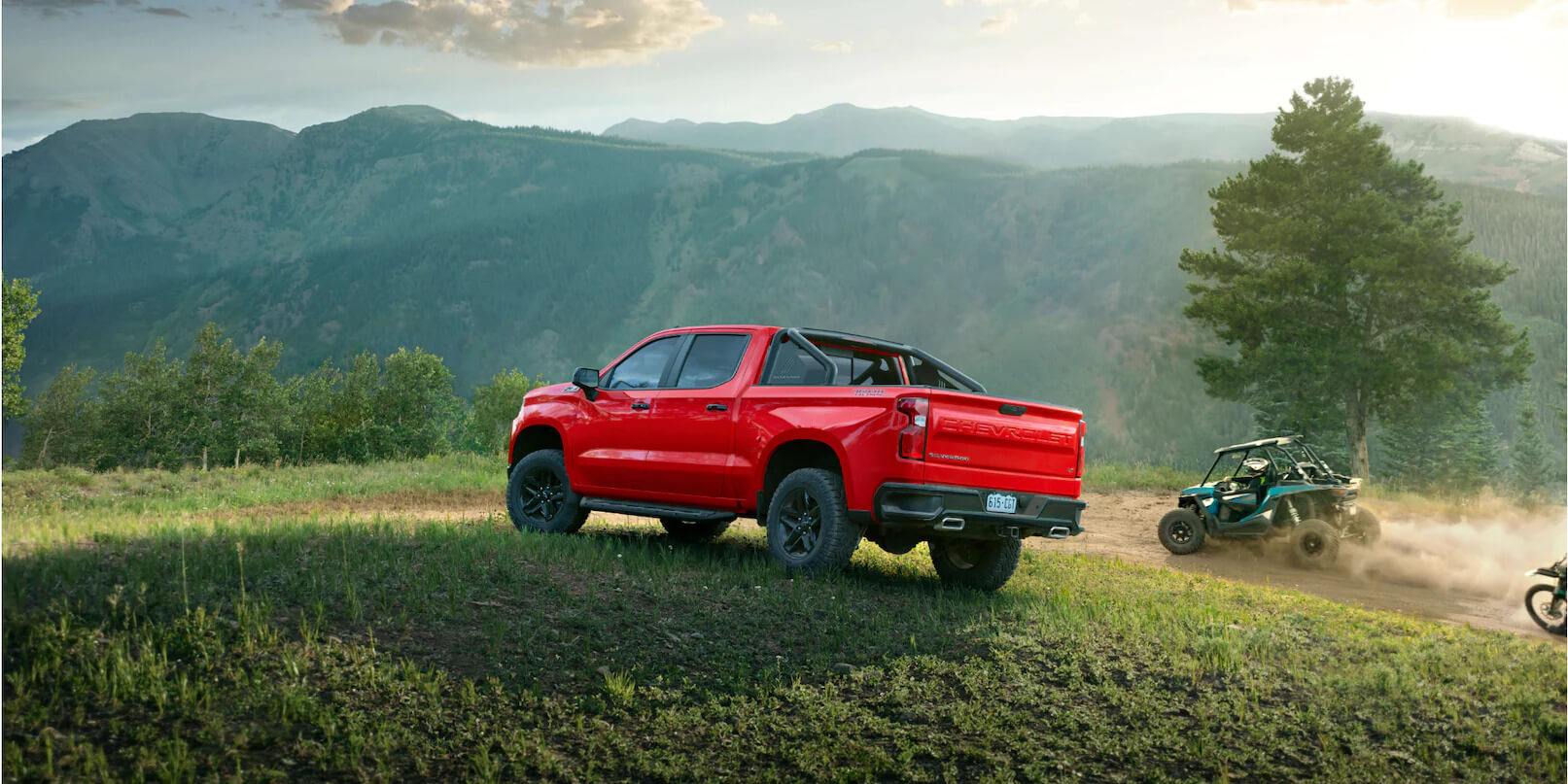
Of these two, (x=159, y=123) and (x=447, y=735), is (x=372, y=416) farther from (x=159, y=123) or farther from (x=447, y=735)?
(x=159, y=123)

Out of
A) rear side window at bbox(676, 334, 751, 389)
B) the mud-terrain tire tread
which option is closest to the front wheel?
→ the mud-terrain tire tread

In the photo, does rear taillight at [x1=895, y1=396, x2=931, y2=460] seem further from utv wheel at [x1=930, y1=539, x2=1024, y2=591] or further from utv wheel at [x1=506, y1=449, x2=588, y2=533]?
utv wheel at [x1=506, y1=449, x2=588, y2=533]

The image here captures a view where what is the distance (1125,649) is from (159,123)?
753ft

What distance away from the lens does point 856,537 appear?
8.83 m

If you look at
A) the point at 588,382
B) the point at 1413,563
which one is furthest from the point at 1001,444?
the point at 1413,563

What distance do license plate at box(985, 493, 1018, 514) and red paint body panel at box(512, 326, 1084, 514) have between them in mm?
77

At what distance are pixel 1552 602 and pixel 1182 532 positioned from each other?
19.1 feet

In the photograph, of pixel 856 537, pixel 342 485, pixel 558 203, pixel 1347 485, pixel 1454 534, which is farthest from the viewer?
pixel 558 203

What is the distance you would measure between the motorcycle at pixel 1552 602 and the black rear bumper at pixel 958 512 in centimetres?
444

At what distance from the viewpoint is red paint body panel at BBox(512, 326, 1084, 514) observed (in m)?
8.28

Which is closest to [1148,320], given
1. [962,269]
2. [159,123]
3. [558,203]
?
[962,269]

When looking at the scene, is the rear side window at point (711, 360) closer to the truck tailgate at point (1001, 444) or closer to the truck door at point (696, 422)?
the truck door at point (696, 422)

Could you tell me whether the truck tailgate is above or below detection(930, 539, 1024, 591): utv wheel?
above

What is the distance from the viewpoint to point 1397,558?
13.9m
